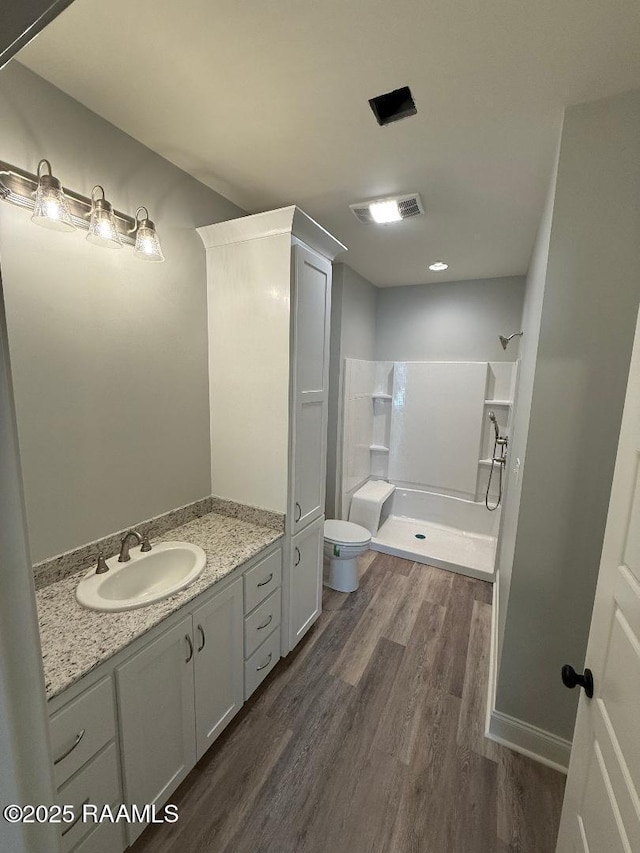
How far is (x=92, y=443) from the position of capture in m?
1.40

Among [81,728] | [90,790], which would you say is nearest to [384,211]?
[81,728]

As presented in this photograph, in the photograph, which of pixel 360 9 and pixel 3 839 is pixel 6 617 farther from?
pixel 360 9

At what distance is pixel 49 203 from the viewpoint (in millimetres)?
1096

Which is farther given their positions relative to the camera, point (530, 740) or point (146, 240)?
point (530, 740)

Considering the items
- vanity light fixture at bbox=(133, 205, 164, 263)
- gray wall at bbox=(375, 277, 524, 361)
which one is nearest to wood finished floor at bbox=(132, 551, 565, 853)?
vanity light fixture at bbox=(133, 205, 164, 263)

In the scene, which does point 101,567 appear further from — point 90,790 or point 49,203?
point 49,203

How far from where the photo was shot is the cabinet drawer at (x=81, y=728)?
902 millimetres

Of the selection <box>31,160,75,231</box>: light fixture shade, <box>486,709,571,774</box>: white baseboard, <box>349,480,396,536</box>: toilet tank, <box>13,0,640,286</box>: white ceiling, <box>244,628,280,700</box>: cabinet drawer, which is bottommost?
<box>486,709,571,774</box>: white baseboard

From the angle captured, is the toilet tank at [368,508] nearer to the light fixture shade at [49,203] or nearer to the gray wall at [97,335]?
the gray wall at [97,335]

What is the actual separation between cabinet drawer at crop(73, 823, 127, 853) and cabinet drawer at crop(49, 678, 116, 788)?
0.25 meters

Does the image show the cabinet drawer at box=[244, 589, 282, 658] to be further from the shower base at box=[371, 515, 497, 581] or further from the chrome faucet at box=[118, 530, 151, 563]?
the shower base at box=[371, 515, 497, 581]

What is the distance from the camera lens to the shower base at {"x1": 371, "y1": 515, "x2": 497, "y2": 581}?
2.97 metres

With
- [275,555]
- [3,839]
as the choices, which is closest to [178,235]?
[275,555]

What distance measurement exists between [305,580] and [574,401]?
64.9 inches
